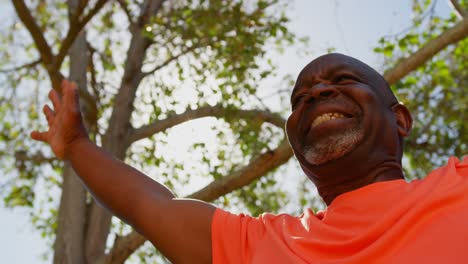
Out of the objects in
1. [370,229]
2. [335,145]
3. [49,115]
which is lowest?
[370,229]

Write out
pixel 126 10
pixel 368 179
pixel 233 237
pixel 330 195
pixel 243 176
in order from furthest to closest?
pixel 126 10 < pixel 243 176 < pixel 330 195 < pixel 368 179 < pixel 233 237

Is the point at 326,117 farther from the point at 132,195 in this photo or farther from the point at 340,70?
the point at 132,195

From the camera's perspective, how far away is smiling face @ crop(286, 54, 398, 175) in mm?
2449

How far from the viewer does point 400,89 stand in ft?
23.8

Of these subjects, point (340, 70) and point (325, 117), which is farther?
point (340, 70)

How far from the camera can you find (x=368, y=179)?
2.46 meters

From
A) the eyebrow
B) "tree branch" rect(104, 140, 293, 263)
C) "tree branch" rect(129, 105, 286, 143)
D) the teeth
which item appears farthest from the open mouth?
"tree branch" rect(129, 105, 286, 143)

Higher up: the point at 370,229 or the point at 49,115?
the point at 49,115

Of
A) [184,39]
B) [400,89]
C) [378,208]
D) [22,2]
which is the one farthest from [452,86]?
[378,208]

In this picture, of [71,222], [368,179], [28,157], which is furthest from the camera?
[28,157]

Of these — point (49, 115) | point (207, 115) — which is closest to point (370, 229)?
point (49, 115)

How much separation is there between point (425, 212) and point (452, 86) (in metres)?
5.76

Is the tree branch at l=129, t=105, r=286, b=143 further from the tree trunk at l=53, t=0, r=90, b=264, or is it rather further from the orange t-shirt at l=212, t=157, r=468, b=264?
the orange t-shirt at l=212, t=157, r=468, b=264

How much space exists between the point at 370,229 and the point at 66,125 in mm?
1457
